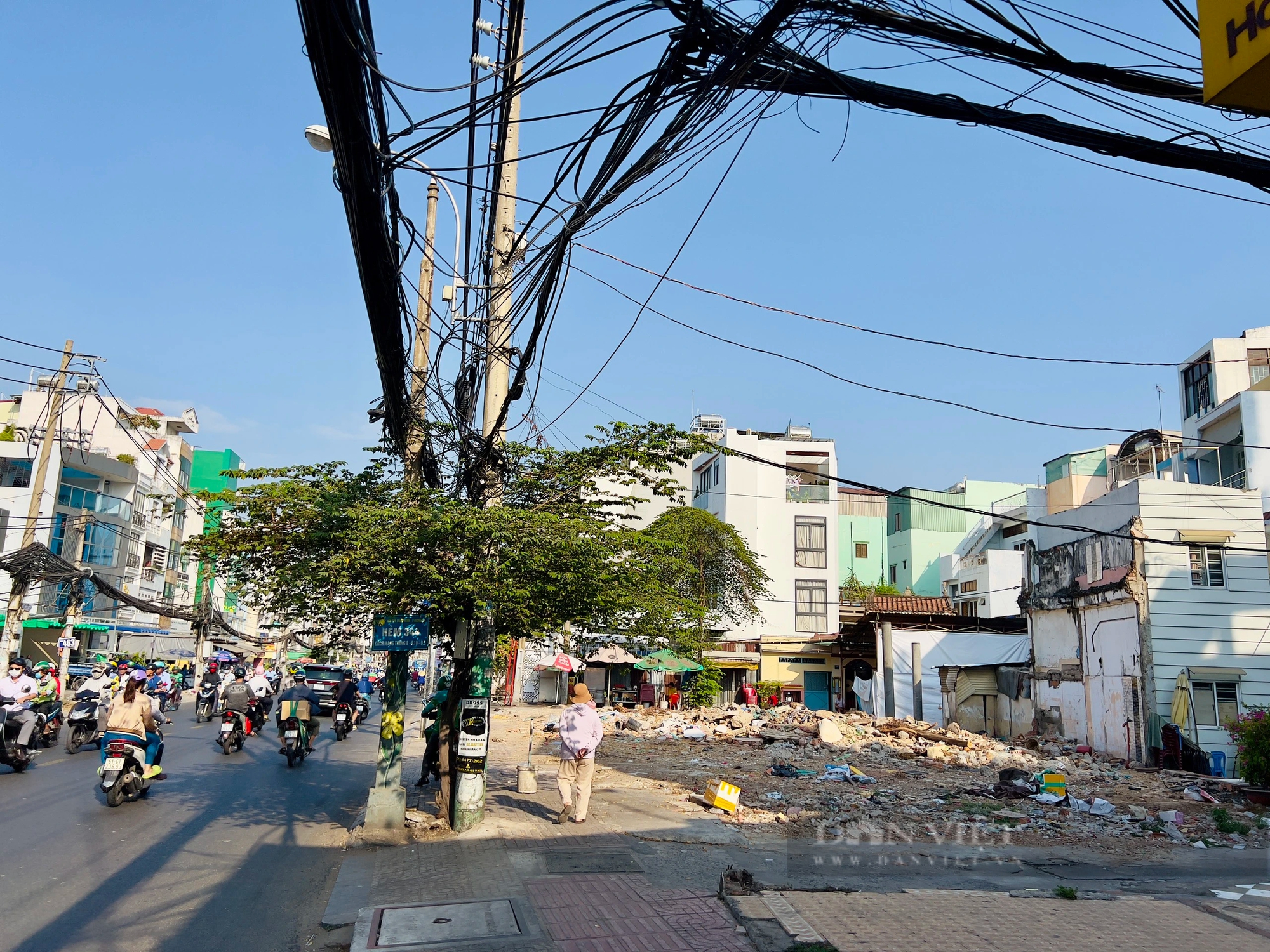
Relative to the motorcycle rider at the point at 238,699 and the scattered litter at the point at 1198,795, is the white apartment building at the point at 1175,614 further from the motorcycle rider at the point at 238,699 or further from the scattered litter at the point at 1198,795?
the motorcycle rider at the point at 238,699

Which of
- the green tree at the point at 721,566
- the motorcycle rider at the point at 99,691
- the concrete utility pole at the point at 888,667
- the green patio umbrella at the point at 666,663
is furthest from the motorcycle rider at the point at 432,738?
the green tree at the point at 721,566

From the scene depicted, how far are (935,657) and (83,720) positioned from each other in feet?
81.9

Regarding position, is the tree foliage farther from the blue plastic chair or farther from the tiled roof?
the tiled roof

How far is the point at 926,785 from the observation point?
1573 centimetres

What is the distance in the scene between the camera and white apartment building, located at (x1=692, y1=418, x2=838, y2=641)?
Result: 48.1m

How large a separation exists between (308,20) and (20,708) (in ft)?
46.8

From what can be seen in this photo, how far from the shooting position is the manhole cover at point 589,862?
312 inches

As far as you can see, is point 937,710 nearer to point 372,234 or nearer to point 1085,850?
point 1085,850

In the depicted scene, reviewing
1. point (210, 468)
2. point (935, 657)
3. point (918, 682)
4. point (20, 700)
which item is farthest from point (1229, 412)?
point (210, 468)

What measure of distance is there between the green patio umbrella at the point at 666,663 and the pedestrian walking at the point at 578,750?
956 inches

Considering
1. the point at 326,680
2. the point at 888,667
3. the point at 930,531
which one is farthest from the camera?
the point at 930,531

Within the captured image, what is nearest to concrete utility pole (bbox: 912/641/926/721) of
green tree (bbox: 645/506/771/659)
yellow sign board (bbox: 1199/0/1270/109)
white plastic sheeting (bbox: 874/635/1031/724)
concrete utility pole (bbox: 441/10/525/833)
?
white plastic sheeting (bbox: 874/635/1031/724)

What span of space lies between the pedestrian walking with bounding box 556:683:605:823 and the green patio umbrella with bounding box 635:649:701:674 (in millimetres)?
24294

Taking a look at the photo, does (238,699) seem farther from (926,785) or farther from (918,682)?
(918,682)
